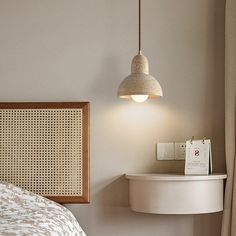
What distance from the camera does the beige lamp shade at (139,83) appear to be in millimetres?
2498

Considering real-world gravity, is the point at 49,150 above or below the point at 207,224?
above

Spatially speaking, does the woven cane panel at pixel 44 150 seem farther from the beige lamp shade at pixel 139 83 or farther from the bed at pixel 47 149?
the beige lamp shade at pixel 139 83

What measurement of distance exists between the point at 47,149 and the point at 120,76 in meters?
0.59

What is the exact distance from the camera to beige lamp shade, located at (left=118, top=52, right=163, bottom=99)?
250 centimetres

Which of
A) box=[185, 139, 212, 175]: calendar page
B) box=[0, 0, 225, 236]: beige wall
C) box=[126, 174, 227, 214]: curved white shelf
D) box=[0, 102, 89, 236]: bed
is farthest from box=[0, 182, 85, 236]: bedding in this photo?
box=[185, 139, 212, 175]: calendar page

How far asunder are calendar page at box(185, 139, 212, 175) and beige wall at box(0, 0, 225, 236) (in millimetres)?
154

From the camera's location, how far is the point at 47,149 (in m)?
2.85

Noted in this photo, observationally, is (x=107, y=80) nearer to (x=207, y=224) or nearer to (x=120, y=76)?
(x=120, y=76)

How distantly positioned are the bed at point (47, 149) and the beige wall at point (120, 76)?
2.9 inches

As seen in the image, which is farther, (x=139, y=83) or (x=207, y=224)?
(x=207, y=224)

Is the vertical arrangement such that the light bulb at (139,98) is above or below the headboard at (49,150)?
above

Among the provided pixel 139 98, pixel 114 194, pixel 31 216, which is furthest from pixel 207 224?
pixel 31 216

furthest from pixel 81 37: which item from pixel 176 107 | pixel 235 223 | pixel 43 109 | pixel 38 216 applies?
pixel 235 223

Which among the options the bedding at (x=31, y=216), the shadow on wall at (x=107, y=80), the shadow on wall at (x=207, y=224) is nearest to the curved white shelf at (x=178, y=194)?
the shadow on wall at (x=207, y=224)
